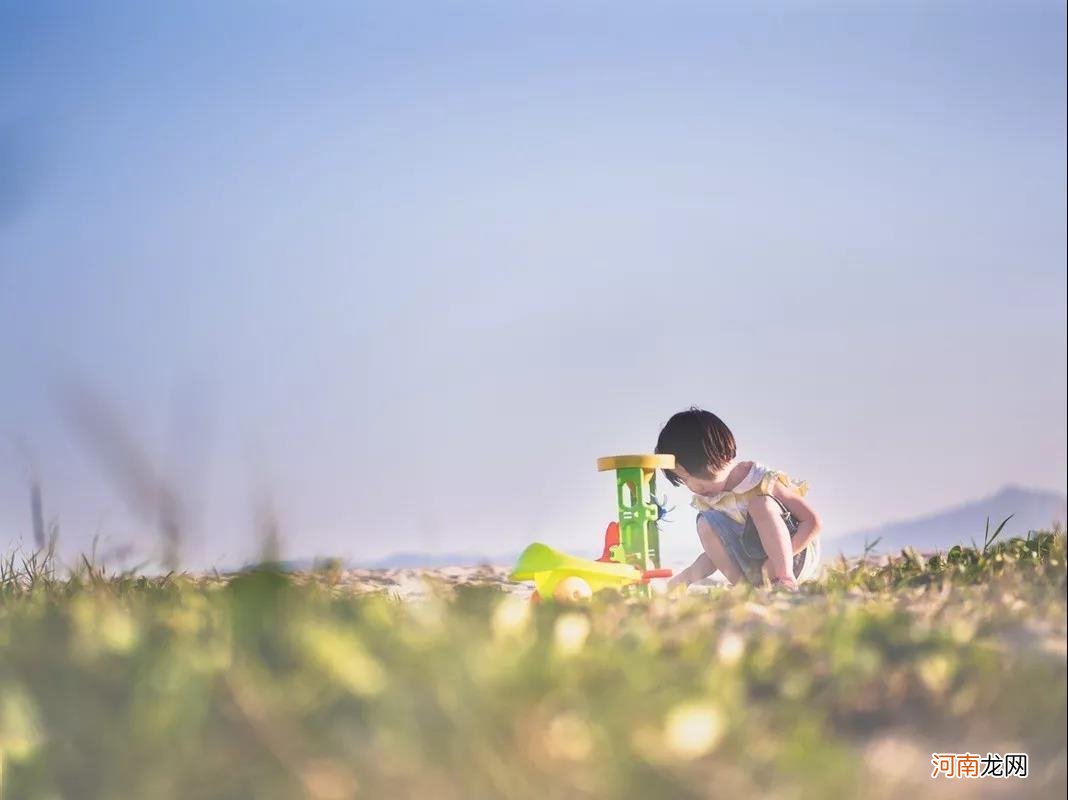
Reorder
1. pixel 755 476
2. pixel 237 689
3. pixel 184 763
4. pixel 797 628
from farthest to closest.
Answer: pixel 755 476 < pixel 797 628 < pixel 237 689 < pixel 184 763

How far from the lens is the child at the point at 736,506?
219 inches

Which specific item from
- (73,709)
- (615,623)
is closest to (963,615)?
(615,623)

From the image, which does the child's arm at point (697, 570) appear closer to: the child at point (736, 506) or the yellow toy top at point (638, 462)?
the child at point (736, 506)

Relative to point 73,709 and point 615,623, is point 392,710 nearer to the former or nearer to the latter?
point 73,709

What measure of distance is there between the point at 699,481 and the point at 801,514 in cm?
56

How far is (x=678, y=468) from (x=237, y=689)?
13.4 ft

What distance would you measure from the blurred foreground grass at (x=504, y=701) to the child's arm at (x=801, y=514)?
2.67 meters

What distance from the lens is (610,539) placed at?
5.79 metres

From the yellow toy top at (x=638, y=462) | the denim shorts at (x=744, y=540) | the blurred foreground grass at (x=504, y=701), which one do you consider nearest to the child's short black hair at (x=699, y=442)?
the yellow toy top at (x=638, y=462)

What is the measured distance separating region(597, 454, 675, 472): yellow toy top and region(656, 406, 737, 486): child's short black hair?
17 cm

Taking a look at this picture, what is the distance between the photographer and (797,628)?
8.90 feet

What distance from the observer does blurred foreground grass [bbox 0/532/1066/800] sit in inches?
68.5

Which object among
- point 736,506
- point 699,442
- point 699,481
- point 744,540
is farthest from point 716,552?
point 699,442

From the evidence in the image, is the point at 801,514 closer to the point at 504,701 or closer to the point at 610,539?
the point at 610,539
